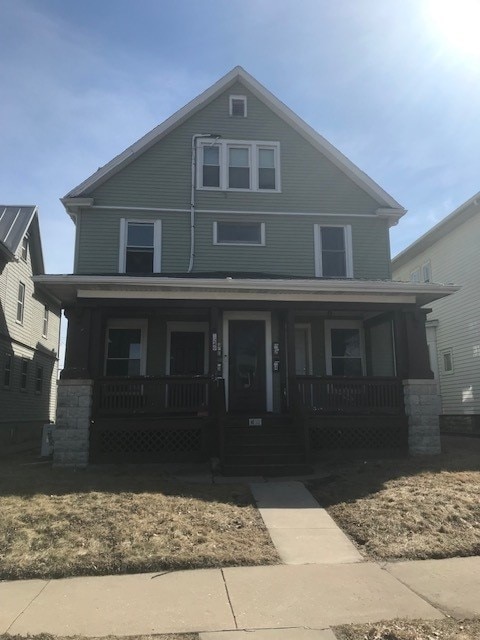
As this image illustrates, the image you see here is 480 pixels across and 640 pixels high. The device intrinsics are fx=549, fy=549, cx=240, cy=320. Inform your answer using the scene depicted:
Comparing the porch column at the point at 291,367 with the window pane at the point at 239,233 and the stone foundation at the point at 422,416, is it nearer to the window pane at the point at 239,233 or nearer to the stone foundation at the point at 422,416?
the stone foundation at the point at 422,416

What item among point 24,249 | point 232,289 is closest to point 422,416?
point 232,289

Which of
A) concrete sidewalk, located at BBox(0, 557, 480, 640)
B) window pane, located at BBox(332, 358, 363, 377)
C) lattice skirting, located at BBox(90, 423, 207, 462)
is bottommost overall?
concrete sidewalk, located at BBox(0, 557, 480, 640)

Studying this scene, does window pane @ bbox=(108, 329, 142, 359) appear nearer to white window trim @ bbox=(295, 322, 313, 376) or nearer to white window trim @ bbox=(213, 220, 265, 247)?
white window trim @ bbox=(213, 220, 265, 247)

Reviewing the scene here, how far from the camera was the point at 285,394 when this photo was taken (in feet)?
43.0

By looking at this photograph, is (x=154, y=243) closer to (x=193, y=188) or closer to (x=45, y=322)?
(x=193, y=188)

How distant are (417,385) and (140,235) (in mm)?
8159

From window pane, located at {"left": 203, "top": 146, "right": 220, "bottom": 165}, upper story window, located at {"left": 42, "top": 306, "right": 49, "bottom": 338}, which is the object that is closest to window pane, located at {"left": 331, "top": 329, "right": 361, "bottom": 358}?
window pane, located at {"left": 203, "top": 146, "right": 220, "bottom": 165}

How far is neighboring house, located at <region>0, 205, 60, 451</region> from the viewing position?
18.2 metres

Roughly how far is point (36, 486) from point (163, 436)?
337 cm

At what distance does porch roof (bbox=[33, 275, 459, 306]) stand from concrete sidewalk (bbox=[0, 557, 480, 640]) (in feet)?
21.3

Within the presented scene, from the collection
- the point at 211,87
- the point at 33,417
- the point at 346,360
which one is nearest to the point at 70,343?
the point at 346,360

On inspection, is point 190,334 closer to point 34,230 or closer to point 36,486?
point 36,486

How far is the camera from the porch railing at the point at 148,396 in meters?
11.1

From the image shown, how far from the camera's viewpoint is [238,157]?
1569 centimetres
